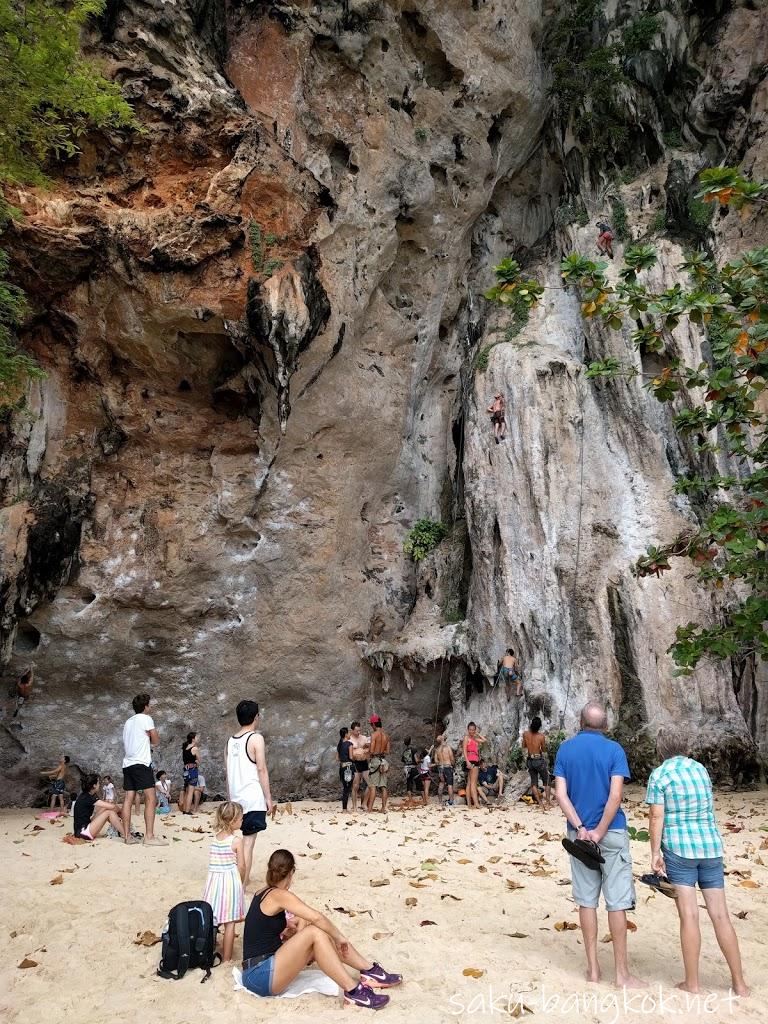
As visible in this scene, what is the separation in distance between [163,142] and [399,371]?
6458 mm

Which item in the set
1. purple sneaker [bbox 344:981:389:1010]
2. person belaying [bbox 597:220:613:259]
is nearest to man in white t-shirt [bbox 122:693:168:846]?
purple sneaker [bbox 344:981:389:1010]

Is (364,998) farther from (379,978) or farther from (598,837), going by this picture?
(598,837)

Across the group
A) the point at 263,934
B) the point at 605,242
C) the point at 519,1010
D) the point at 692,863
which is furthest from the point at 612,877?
the point at 605,242

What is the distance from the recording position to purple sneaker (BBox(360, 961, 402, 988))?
4.17 metres

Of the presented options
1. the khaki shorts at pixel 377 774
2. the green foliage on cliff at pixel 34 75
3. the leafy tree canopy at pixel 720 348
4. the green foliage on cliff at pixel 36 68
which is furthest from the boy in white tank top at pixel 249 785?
the khaki shorts at pixel 377 774

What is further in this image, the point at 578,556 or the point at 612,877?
the point at 578,556

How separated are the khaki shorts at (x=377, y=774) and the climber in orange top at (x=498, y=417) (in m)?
6.99

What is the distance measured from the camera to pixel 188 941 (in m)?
4.48

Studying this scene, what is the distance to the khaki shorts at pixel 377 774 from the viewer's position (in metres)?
12.2

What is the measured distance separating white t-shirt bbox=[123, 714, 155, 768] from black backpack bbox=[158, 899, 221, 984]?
3.36m

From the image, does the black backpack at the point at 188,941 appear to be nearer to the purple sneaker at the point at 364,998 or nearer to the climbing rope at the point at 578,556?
the purple sneaker at the point at 364,998

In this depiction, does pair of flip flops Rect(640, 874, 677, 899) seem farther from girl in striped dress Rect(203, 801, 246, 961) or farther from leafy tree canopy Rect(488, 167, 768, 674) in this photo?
leafy tree canopy Rect(488, 167, 768, 674)

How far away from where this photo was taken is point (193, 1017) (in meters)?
3.91

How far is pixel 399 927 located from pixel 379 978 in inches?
45.8
